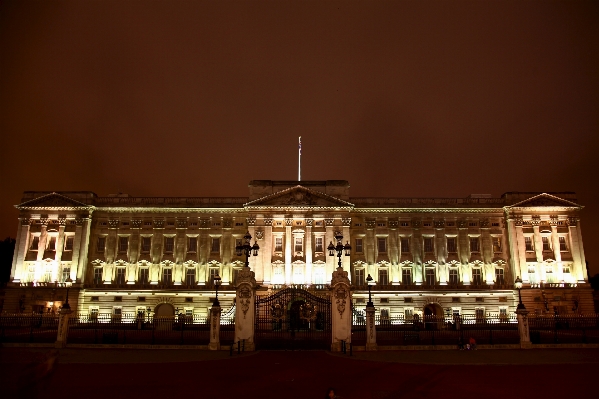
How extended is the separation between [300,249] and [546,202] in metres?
30.9

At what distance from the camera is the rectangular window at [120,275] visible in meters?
56.2

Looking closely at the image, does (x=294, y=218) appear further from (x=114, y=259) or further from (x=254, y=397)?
(x=254, y=397)

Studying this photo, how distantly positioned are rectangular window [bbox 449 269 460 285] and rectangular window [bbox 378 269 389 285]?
772 cm

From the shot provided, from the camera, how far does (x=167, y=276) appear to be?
185 ft

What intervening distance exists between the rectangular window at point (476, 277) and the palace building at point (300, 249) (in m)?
0.12

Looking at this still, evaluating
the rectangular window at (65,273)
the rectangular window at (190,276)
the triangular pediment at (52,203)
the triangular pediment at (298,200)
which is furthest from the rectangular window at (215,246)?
the rectangular window at (65,273)

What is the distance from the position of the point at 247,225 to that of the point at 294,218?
19.1ft

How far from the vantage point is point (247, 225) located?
56406 mm

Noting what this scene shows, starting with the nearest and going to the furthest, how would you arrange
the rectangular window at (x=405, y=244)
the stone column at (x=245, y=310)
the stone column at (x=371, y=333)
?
the stone column at (x=245, y=310) → the stone column at (x=371, y=333) → the rectangular window at (x=405, y=244)

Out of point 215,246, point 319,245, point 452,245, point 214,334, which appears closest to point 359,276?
point 319,245

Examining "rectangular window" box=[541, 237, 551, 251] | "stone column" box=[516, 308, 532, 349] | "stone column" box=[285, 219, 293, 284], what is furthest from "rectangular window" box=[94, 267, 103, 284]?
"rectangular window" box=[541, 237, 551, 251]

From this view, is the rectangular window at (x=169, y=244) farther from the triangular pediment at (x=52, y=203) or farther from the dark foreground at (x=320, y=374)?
the dark foreground at (x=320, y=374)

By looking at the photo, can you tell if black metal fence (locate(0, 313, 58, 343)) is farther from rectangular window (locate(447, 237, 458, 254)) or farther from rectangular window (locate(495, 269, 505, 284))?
rectangular window (locate(495, 269, 505, 284))

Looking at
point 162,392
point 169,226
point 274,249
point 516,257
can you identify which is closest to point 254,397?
point 162,392
